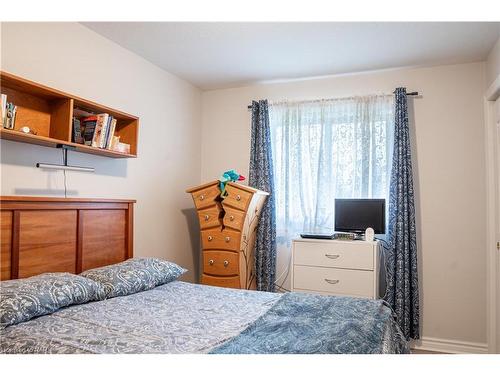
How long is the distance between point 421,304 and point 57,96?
134 inches

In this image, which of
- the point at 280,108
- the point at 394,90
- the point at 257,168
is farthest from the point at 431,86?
the point at 257,168

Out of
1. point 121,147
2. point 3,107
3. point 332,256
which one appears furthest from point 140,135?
point 332,256

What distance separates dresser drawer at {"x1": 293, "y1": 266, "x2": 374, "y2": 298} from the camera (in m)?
3.09

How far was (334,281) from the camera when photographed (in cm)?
318

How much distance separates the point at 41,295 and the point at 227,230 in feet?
5.98

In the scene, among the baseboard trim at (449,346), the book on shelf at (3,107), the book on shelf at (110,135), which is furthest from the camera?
the baseboard trim at (449,346)

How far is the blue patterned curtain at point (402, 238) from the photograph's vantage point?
3.23 metres

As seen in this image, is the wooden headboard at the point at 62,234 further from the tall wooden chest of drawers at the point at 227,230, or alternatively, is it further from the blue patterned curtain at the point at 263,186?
the blue patterned curtain at the point at 263,186

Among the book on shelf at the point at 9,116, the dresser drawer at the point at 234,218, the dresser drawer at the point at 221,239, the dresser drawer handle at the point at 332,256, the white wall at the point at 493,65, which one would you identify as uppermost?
the white wall at the point at 493,65

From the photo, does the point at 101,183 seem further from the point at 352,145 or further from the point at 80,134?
the point at 352,145

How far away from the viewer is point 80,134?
2520 millimetres

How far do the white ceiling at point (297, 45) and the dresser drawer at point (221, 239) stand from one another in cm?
158

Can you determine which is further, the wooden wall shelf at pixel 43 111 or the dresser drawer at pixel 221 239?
the dresser drawer at pixel 221 239

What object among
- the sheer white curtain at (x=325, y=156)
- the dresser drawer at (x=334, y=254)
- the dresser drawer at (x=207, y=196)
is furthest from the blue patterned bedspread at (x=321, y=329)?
the sheer white curtain at (x=325, y=156)
